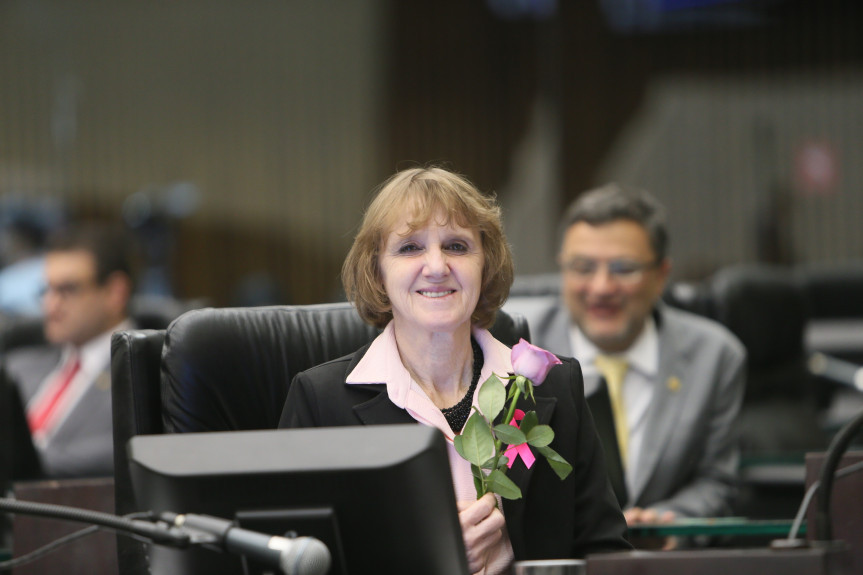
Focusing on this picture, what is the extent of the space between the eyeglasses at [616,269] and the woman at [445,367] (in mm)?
1203

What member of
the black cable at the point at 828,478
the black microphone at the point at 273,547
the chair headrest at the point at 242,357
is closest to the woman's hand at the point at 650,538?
the chair headrest at the point at 242,357

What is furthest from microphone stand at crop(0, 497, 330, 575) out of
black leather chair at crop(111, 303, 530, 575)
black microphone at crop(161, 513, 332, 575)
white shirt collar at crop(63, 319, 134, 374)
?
white shirt collar at crop(63, 319, 134, 374)

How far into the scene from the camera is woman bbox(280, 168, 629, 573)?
173 centimetres

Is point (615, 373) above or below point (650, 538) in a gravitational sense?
above

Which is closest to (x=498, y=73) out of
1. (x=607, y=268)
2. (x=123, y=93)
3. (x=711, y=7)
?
(x=711, y=7)

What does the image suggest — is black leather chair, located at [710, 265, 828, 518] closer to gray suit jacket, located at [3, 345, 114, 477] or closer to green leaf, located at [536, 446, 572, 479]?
gray suit jacket, located at [3, 345, 114, 477]

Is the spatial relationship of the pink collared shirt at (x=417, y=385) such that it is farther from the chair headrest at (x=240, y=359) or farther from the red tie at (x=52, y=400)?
the red tie at (x=52, y=400)

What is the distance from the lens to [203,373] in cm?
189

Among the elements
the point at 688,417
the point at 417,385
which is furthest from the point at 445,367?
the point at 688,417

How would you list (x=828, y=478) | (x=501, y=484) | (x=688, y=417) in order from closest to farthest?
(x=828, y=478), (x=501, y=484), (x=688, y=417)

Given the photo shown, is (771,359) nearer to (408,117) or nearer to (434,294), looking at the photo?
(434,294)

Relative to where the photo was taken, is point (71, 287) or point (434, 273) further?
point (71, 287)

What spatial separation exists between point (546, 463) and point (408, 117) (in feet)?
18.1

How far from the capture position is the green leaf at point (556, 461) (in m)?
1.52
